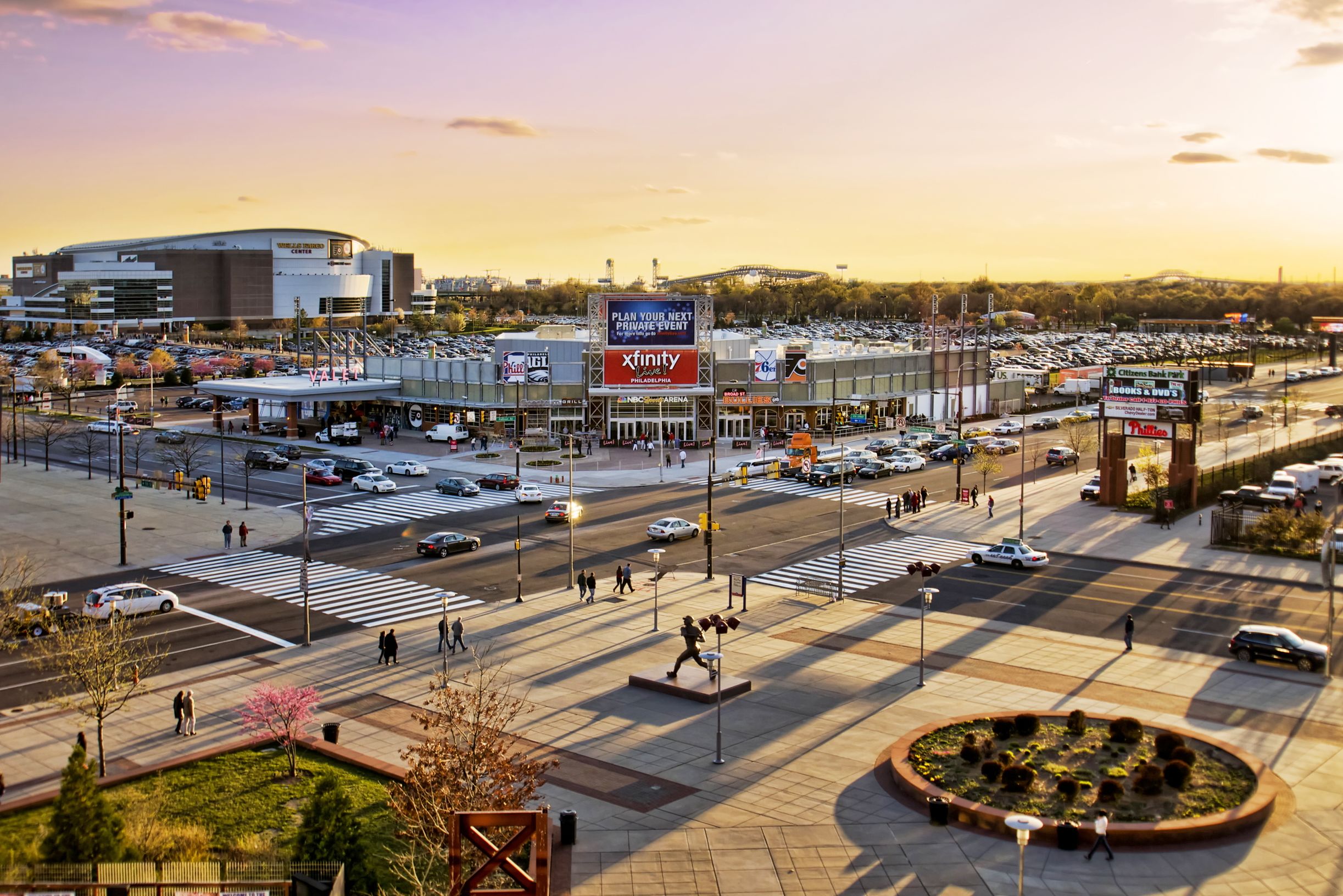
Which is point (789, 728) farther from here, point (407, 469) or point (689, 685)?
point (407, 469)

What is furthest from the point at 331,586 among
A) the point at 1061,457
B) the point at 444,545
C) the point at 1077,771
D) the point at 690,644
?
the point at 1061,457

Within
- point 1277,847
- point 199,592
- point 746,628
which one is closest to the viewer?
point 1277,847

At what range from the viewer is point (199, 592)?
4519 centimetres

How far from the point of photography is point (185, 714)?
29219 mm

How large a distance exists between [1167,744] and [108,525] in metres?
51.0

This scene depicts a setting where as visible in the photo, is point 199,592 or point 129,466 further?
point 129,466

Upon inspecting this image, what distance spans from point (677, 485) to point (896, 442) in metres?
22.0

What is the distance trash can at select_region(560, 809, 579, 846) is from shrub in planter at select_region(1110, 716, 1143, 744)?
43.1 feet

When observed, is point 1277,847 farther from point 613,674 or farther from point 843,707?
point 613,674

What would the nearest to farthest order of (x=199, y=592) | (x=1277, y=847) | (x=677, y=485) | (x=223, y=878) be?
(x=223, y=878)
(x=1277, y=847)
(x=199, y=592)
(x=677, y=485)

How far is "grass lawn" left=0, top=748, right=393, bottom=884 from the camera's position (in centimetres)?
2289

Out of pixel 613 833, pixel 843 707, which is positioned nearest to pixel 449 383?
pixel 843 707

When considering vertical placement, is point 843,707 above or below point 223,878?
below

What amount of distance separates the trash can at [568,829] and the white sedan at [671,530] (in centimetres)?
3250
